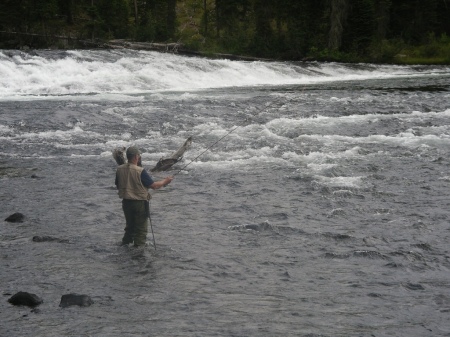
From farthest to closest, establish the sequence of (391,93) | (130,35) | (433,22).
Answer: (433,22)
(130,35)
(391,93)

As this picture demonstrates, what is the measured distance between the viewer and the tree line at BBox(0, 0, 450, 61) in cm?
5108

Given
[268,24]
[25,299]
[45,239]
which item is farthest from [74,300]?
[268,24]

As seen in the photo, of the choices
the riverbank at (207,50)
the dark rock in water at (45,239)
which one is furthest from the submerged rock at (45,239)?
the riverbank at (207,50)

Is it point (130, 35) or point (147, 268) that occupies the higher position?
point (130, 35)

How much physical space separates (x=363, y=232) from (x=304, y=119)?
37.8 ft

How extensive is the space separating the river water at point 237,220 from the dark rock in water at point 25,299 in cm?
10

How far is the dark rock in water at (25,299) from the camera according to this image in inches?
280

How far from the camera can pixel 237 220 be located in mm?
10562

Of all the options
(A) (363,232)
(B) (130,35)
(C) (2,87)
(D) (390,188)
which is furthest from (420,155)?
(B) (130,35)

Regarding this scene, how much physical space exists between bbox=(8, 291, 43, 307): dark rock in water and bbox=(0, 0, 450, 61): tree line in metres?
44.8

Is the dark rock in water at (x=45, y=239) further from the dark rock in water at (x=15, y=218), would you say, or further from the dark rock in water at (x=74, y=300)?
the dark rock in water at (x=74, y=300)

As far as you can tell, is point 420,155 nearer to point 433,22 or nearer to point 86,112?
point 86,112

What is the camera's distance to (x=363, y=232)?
976 cm

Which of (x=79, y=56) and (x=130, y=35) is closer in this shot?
(x=79, y=56)
